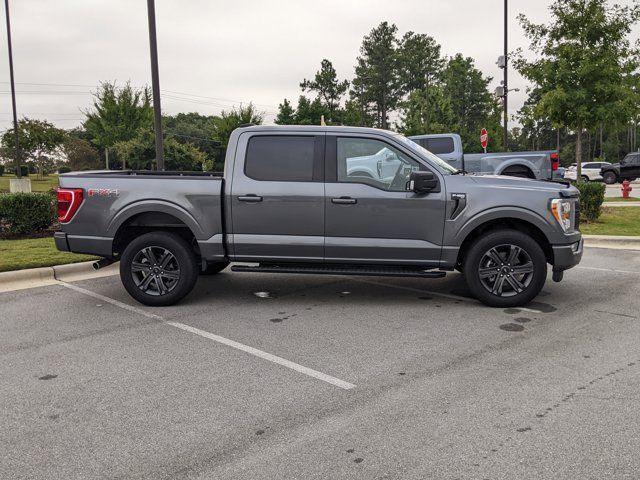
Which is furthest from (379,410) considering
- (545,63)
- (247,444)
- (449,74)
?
(449,74)

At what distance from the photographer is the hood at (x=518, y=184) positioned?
6340 millimetres

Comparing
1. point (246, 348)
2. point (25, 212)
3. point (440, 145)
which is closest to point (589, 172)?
point (440, 145)

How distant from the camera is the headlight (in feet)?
20.6

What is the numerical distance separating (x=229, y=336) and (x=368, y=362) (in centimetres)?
149

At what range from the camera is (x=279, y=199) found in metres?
6.44

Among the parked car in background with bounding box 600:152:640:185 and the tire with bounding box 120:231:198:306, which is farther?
the parked car in background with bounding box 600:152:640:185

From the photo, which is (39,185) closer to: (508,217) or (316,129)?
(316,129)

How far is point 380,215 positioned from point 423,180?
598 mm

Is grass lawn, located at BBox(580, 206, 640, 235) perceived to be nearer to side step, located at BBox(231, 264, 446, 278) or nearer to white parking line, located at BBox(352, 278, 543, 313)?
white parking line, located at BBox(352, 278, 543, 313)

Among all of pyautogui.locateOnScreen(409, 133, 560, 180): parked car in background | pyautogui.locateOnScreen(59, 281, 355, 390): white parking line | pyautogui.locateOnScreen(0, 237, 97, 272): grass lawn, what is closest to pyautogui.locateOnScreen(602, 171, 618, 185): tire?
pyautogui.locateOnScreen(409, 133, 560, 180): parked car in background

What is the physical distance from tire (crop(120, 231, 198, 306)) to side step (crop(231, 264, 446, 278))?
57 centimetres

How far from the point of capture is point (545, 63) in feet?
50.2

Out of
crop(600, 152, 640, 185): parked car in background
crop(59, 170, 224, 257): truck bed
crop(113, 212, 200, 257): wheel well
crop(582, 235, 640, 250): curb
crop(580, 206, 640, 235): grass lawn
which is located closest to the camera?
crop(59, 170, 224, 257): truck bed

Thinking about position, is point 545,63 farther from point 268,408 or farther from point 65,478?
point 65,478
